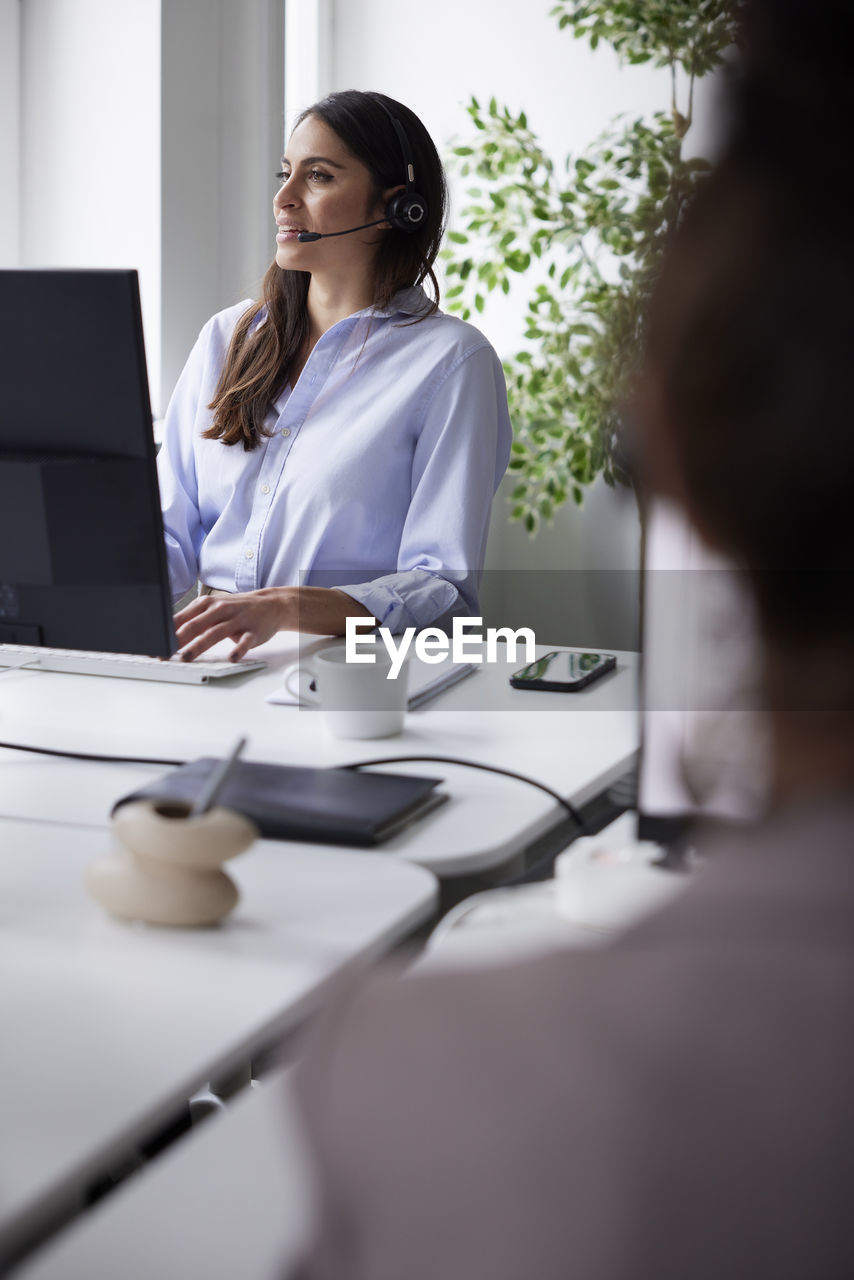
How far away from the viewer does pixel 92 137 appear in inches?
104

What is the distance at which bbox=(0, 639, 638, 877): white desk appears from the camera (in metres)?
0.96

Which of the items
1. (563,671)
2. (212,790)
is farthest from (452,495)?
(212,790)

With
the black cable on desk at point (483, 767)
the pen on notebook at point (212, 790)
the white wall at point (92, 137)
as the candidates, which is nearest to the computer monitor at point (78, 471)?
the black cable on desk at point (483, 767)

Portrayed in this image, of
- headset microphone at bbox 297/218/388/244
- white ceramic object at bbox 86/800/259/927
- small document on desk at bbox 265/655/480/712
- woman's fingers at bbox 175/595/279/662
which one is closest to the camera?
white ceramic object at bbox 86/800/259/927

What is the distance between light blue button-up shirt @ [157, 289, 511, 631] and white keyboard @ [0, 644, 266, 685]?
1.32 ft

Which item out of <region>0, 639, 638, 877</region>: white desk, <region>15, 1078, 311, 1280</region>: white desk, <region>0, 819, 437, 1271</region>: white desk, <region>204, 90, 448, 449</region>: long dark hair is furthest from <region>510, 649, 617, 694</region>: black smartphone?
<region>15, 1078, 311, 1280</region>: white desk

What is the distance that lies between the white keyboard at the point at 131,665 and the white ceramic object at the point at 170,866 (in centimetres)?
64

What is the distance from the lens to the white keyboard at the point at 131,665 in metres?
1.40

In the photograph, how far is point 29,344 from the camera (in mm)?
1074

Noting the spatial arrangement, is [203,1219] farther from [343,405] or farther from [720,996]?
[343,405]

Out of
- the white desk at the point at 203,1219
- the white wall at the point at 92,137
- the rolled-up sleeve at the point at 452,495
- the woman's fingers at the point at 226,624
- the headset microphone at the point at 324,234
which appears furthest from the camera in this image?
the white wall at the point at 92,137

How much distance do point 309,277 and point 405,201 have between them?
215 millimetres

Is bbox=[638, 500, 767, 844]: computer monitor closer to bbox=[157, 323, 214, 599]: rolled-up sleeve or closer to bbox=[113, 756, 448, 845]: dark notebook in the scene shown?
bbox=[113, 756, 448, 845]: dark notebook

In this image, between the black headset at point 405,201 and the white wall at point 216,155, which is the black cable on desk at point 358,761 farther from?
the white wall at point 216,155
